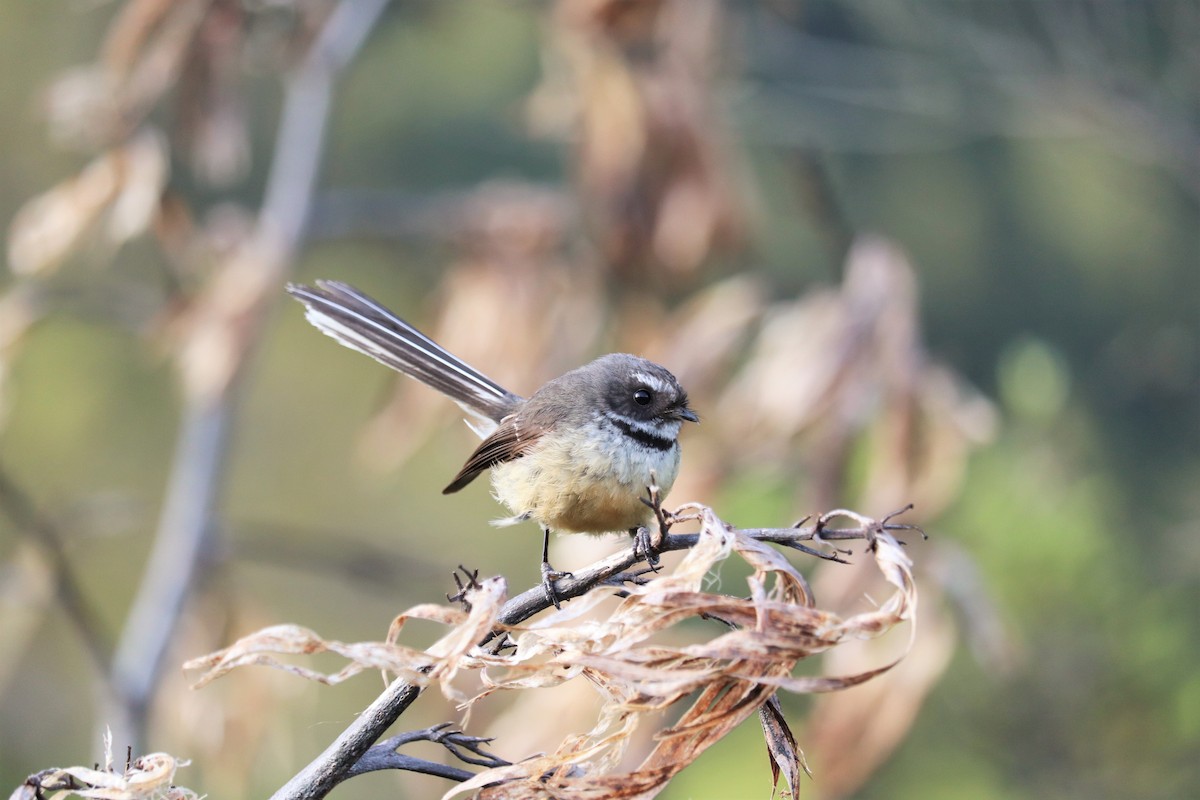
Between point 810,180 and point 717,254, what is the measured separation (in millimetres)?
342

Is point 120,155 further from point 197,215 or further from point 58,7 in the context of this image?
point 58,7

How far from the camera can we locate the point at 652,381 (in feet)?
7.45

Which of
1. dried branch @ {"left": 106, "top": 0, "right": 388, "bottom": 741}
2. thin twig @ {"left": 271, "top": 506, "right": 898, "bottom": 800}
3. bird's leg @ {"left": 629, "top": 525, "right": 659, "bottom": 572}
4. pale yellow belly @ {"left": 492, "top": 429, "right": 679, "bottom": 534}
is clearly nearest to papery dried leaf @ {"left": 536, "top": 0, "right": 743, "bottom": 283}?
dried branch @ {"left": 106, "top": 0, "right": 388, "bottom": 741}

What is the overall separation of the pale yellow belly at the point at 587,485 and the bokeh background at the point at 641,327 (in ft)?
2.64

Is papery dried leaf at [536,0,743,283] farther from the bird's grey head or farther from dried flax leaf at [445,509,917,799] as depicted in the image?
dried flax leaf at [445,509,917,799]

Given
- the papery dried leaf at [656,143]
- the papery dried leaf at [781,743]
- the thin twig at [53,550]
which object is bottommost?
the thin twig at [53,550]

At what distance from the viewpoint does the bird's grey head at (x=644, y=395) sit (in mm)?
2238

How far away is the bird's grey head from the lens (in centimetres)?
224

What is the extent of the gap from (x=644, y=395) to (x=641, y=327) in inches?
57.6

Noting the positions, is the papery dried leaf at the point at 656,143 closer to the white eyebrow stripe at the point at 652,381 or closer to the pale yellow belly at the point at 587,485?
the white eyebrow stripe at the point at 652,381

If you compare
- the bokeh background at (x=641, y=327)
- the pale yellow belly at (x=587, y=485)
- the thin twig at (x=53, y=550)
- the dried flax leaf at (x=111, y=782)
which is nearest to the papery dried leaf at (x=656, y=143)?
the bokeh background at (x=641, y=327)

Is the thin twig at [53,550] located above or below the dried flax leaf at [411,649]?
below

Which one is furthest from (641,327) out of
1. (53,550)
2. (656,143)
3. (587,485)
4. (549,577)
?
(549,577)

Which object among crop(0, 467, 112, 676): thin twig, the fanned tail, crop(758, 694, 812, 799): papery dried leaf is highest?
the fanned tail
